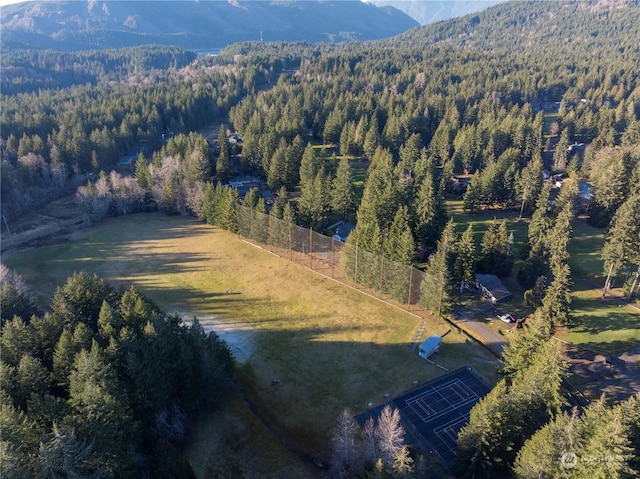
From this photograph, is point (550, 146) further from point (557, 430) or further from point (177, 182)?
point (557, 430)

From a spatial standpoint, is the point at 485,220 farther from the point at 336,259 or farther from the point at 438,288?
the point at 438,288

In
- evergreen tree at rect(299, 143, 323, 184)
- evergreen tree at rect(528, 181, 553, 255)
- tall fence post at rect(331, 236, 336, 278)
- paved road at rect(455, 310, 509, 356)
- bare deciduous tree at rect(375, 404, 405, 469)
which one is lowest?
paved road at rect(455, 310, 509, 356)

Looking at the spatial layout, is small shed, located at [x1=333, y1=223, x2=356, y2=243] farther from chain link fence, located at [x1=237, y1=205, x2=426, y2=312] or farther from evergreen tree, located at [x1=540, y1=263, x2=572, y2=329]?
evergreen tree, located at [x1=540, y1=263, x2=572, y2=329]

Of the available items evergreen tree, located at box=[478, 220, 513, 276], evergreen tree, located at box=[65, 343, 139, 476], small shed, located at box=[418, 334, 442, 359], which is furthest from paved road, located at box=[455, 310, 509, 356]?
evergreen tree, located at box=[65, 343, 139, 476]

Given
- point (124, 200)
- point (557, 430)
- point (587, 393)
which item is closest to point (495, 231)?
point (587, 393)

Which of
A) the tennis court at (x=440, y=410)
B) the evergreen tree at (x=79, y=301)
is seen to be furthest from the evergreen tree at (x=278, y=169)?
the tennis court at (x=440, y=410)
